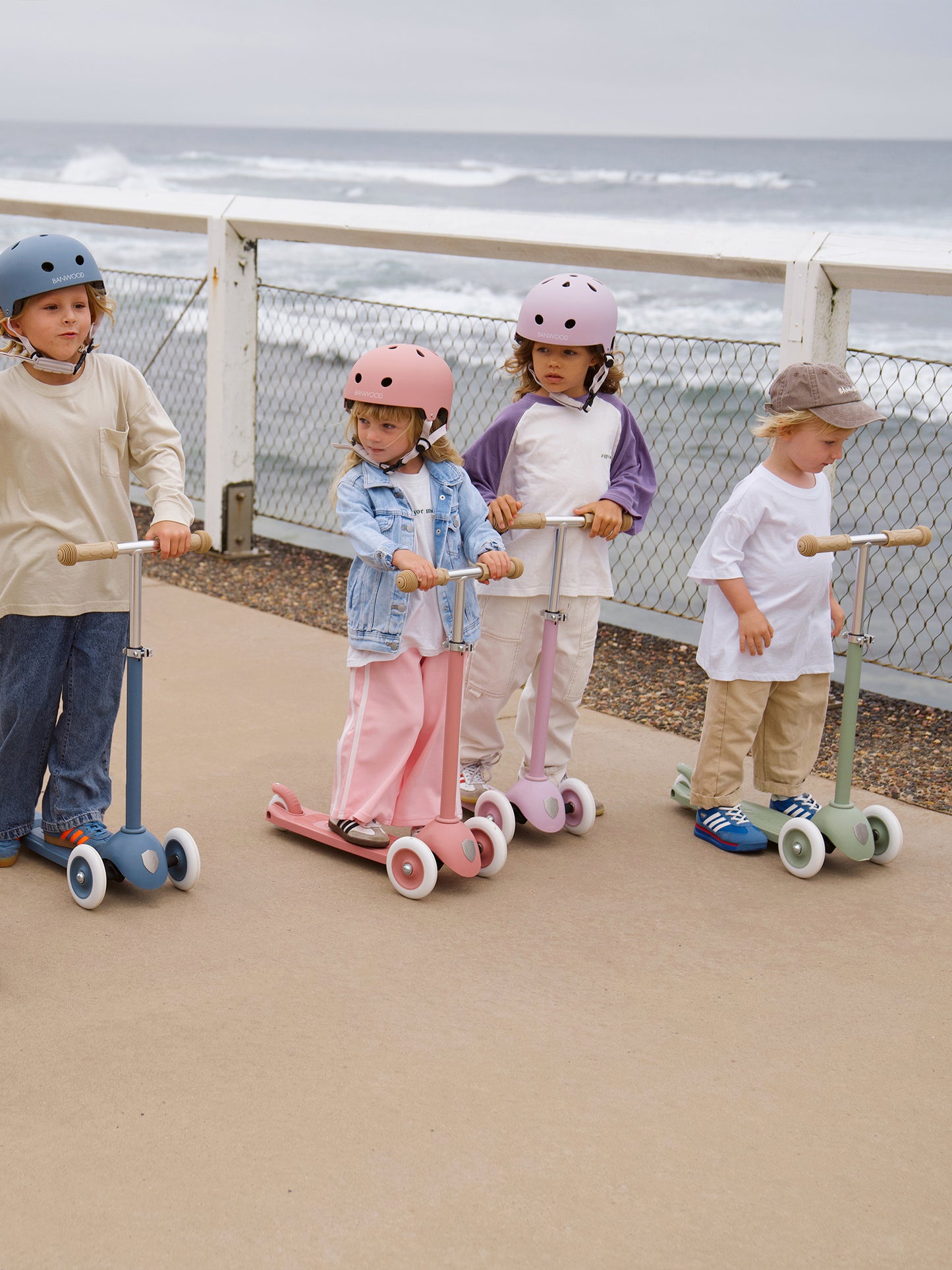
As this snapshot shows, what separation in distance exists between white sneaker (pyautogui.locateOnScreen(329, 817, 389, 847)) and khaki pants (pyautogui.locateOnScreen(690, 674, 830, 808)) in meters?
0.92

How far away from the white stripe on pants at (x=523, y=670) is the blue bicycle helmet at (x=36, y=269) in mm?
1445

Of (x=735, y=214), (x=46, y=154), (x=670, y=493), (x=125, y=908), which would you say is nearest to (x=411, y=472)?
(x=125, y=908)

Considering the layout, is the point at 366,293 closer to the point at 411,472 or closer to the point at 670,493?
the point at 670,493

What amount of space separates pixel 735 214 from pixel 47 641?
152 feet

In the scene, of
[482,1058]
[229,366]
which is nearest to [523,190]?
[229,366]

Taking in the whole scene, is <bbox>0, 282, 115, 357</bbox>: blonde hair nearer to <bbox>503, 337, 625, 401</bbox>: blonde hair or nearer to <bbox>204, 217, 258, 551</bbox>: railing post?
<bbox>503, 337, 625, 401</bbox>: blonde hair

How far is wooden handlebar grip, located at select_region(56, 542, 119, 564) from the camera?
305 cm

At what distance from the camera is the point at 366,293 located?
24234mm

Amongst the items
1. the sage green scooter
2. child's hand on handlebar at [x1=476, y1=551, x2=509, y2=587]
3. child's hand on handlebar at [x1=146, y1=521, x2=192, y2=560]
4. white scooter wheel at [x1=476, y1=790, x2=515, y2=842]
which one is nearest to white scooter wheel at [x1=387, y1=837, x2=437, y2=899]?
white scooter wheel at [x1=476, y1=790, x2=515, y2=842]

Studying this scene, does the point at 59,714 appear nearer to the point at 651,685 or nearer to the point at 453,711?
the point at 453,711

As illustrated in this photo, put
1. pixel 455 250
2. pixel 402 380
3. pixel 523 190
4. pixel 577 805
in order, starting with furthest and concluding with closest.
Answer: pixel 523 190, pixel 455 250, pixel 577 805, pixel 402 380

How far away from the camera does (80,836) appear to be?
3586 millimetres

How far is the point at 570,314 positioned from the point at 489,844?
1422mm

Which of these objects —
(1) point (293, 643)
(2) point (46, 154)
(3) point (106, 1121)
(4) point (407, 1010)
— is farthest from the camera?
(2) point (46, 154)
